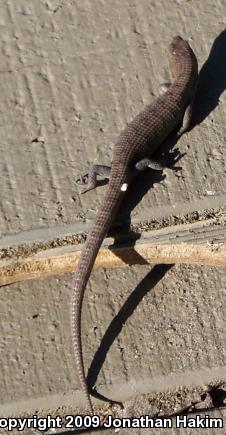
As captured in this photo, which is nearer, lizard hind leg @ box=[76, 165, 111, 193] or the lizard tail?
the lizard tail

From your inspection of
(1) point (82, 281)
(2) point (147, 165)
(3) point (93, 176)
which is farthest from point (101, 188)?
(1) point (82, 281)

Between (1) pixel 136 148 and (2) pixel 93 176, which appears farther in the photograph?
(1) pixel 136 148

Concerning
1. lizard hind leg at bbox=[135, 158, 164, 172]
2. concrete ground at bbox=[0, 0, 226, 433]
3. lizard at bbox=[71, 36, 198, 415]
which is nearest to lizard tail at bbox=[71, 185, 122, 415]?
lizard at bbox=[71, 36, 198, 415]

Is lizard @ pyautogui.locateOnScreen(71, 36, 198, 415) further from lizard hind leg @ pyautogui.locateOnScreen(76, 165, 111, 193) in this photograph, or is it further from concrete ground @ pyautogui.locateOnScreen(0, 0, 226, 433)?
concrete ground @ pyautogui.locateOnScreen(0, 0, 226, 433)

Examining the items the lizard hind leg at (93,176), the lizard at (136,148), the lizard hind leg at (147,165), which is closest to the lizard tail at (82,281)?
the lizard at (136,148)

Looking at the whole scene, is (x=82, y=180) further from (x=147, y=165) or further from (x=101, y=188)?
(x=147, y=165)

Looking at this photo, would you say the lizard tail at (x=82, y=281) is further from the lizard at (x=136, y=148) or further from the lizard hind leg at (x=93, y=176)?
the lizard hind leg at (x=93, y=176)

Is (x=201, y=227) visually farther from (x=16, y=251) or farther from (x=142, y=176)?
(x=16, y=251)
